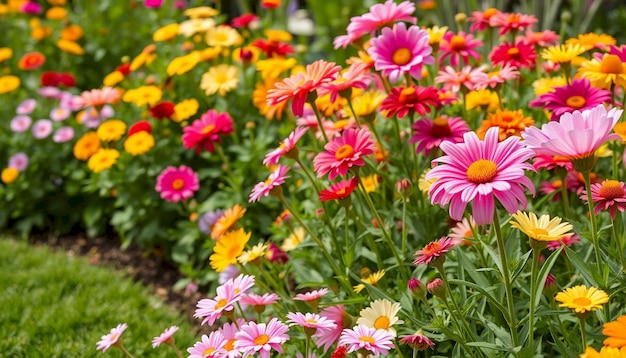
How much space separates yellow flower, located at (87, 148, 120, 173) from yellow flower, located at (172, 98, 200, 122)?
289mm

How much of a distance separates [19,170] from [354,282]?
2202 millimetres

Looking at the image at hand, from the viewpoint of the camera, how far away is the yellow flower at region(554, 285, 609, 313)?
1372 mm

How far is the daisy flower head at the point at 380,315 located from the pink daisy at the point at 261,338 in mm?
189

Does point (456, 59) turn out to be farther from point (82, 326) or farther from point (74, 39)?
point (74, 39)

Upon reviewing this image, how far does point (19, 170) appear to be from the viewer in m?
3.70

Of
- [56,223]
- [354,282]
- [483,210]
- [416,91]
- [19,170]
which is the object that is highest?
[483,210]

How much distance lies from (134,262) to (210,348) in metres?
1.88

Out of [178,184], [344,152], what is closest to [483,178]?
[344,152]

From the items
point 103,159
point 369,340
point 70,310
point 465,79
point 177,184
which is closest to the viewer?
point 369,340

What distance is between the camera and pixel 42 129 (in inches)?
148

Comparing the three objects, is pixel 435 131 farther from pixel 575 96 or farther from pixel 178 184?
pixel 178 184

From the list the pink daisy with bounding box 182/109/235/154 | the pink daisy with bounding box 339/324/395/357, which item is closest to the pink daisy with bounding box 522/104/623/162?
the pink daisy with bounding box 339/324/395/357

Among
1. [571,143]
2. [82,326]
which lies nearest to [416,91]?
[571,143]

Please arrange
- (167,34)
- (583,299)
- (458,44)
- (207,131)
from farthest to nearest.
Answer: (167,34) < (207,131) < (458,44) < (583,299)
